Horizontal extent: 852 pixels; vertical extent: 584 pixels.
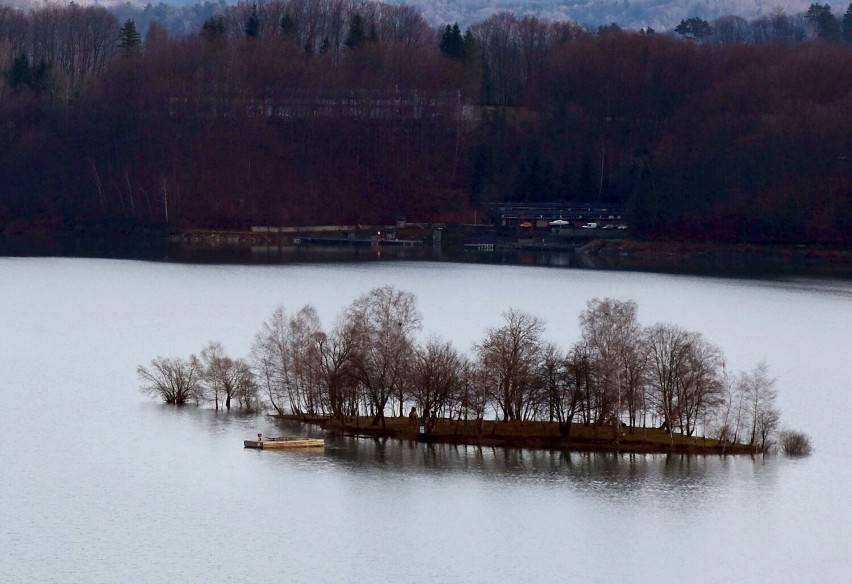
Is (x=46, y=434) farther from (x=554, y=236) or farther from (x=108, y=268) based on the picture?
(x=554, y=236)

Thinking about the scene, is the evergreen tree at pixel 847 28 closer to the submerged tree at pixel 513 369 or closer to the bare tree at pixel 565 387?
the submerged tree at pixel 513 369

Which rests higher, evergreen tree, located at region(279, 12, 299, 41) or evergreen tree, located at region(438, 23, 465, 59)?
evergreen tree, located at region(279, 12, 299, 41)

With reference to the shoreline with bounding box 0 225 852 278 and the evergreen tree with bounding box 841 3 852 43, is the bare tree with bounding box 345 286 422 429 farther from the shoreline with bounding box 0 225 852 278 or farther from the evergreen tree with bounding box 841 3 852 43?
the evergreen tree with bounding box 841 3 852 43

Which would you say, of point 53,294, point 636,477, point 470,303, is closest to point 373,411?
point 636,477

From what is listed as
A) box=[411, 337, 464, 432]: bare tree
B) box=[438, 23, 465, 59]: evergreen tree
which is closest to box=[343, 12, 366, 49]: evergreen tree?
box=[438, 23, 465, 59]: evergreen tree

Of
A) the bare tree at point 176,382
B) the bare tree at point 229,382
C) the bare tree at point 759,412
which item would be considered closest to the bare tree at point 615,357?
the bare tree at point 759,412

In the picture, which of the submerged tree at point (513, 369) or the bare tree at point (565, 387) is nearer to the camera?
the bare tree at point (565, 387)

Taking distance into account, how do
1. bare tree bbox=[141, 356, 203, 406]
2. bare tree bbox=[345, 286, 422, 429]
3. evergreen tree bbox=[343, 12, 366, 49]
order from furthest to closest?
evergreen tree bbox=[343, 12, 366, 49] → bare tree bbox=[141, 356, 203, 406] → bare tree bbox=[345, 286, 422, 429]
